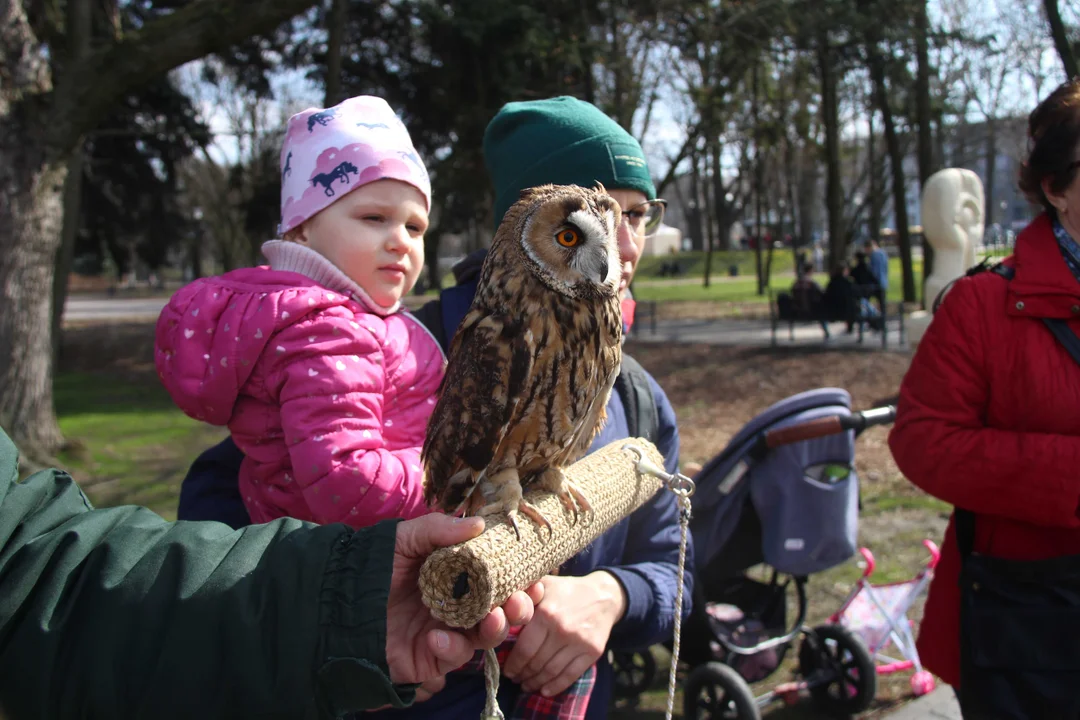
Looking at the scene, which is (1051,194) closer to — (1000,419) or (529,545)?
(1000,419)

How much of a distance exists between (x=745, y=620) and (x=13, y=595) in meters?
2.92

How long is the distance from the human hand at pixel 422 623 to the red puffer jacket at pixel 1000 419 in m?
1.37

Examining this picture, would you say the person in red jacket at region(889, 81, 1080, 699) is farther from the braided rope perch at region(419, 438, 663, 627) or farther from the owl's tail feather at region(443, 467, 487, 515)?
the owl's tail feather at region(443, 467, 487, 515)

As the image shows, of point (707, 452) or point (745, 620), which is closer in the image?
point (745, 620)

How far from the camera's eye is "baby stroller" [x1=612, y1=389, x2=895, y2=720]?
9.66 feet

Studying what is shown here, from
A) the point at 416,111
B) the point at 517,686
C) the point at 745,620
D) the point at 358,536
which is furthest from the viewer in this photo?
the point at 416,111

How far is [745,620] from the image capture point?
3229 mm

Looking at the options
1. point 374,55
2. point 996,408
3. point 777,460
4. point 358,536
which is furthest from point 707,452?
point 374,55

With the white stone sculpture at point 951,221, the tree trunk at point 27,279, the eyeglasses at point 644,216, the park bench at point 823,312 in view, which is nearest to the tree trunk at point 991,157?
the park bench at point 823,312

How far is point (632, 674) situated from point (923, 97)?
43.7 ft

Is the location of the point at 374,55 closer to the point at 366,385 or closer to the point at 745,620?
the point at 745,620

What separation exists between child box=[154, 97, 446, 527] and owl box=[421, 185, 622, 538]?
15cm

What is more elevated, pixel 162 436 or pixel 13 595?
pixel 13 595

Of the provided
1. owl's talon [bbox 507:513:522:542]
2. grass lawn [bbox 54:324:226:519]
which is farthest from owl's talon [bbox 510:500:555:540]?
grass lawn [bbox 54:324:226:519]
